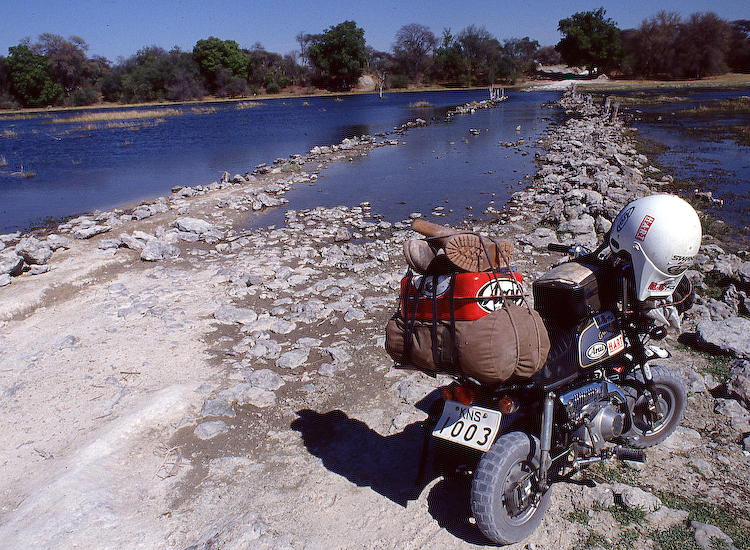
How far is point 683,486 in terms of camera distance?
147 inches

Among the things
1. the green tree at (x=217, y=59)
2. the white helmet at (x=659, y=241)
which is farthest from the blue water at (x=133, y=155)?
the green tree at (x=217, y=59)

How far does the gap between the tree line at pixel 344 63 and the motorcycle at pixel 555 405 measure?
97.3 metres

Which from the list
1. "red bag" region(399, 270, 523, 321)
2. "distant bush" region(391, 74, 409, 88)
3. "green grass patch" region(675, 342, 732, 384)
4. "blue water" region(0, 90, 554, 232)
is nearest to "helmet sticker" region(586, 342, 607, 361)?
"red bag" region(399, 270, 523, 321)

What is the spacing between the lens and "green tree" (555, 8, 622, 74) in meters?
98.1

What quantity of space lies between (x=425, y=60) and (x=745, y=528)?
414 feet

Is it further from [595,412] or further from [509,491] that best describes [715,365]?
[509,491]

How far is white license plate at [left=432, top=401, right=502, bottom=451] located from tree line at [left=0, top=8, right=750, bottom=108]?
9739 centimetres

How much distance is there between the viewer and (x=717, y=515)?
3439 mm

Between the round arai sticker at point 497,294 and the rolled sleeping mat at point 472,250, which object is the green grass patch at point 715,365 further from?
the rolled sleeping mat at point 472,250

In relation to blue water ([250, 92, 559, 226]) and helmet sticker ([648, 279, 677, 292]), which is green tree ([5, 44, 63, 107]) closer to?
blue water ([250, 92, 559, 226])

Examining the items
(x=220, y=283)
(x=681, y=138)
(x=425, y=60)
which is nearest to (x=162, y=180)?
(x=220, y=283)

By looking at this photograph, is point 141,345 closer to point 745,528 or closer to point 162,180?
point 745,528

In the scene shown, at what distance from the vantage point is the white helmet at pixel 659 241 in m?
3.20

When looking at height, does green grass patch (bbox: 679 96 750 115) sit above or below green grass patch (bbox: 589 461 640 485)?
above
